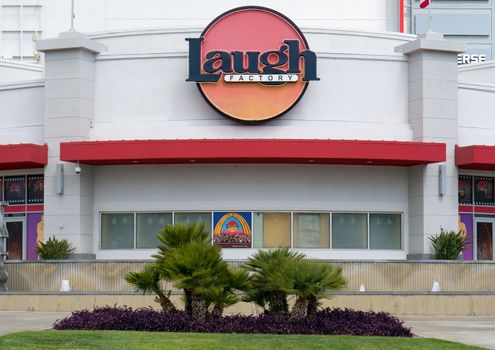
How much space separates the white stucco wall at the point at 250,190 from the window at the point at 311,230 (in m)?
0.38

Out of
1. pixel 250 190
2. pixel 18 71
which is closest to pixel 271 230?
pixel 250 190

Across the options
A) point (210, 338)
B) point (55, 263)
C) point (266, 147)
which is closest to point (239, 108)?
point (266, 147)

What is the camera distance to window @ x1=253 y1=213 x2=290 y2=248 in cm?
4009

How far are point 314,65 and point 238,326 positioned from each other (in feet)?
61.5

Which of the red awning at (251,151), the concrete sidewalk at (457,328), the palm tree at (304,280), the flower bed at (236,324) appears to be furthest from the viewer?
the red awning at (251,151)

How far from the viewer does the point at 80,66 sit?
1572 inches

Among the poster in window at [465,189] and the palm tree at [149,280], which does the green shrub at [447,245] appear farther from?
the palm tree at [149,280]

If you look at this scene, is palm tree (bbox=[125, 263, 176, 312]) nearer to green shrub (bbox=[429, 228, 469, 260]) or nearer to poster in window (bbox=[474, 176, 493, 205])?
green shrub (bbox=[429, 228, 469, 260])

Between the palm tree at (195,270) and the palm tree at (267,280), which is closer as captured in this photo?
the palm tree at (195,270)

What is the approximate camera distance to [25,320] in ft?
90.8

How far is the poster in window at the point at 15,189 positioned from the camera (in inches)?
1650

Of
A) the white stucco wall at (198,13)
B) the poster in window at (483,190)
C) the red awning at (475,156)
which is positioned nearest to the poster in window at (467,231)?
the poster in window at (483,190)

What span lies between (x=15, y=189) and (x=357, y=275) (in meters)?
14.4

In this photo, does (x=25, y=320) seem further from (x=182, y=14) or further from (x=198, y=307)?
(x=182, y=14)
